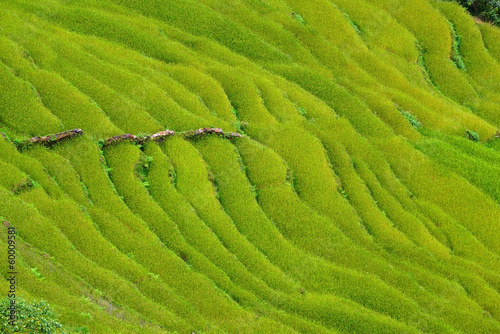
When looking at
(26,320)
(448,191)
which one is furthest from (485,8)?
(26,320)

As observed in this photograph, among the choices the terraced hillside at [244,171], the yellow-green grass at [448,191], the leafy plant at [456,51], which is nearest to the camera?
the terraced hillside at [244,171]

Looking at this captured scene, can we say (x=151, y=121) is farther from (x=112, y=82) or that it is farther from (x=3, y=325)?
(x=3, y=325)

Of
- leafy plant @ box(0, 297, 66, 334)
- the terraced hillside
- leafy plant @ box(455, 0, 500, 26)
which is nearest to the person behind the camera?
leafy plant @ box(0, 297, 66, 334)

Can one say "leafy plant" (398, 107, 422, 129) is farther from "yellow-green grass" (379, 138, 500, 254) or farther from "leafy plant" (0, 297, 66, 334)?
"leafy plant" (0, 297, 66, 334)

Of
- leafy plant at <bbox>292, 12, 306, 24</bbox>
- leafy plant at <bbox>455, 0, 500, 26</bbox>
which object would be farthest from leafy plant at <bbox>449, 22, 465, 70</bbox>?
leafy plant at <bbox>292, 12, 306, 24</bbox>

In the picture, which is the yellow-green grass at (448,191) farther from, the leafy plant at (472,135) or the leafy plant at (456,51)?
the leafy plant at (456,51)

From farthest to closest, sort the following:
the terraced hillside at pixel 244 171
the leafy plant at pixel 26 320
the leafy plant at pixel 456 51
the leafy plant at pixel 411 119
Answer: the leafy plant at pixel 456 51 < the leafy plant at pixel 411 119 < the terraced hillside at pixel 244 171 < the leafy plant at pixel 26 320

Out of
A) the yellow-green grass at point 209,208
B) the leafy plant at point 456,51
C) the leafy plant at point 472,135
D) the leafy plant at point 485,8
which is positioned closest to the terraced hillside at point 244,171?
the yellow-green grass at point 209,208

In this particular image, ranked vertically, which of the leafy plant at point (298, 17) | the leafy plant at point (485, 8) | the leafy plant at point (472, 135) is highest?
the leafy plant at point (485, 8)

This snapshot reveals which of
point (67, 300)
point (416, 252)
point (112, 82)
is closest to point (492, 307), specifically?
point (416, 252)

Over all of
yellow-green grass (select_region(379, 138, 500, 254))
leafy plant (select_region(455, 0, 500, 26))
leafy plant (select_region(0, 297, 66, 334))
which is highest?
leafy plant (select_region(455, 0, 500, 26))
